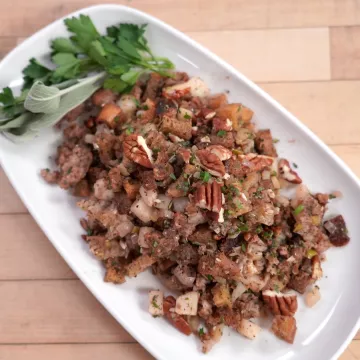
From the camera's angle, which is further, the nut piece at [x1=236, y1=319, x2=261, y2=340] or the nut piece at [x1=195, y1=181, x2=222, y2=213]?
the nut piece at [x1=236, y1=319, x2=261, y2=340]

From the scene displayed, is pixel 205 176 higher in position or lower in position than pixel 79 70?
lower

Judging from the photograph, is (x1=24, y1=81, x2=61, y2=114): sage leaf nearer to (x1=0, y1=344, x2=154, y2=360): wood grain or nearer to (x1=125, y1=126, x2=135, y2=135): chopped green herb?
(x1=125, y1=126, x2=135, y2=135): chopped green herb

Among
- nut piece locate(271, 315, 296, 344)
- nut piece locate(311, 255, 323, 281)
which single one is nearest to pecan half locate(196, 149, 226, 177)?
nut piece locate(311, 255, 323, 281)

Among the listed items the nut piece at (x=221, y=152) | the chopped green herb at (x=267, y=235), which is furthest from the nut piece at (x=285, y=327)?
the nut piece at (x=221, y=152)

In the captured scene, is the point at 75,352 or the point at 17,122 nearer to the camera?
the point at 17,122

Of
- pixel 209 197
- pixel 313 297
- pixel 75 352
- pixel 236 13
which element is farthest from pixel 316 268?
pixel 236 13

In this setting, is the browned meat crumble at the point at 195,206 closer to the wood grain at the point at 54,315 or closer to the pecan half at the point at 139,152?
the pecan half at the point at 139,152

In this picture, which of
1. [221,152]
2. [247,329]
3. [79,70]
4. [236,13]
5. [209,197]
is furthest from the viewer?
[236,13]

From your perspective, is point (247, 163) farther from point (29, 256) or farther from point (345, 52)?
point (29, 256)
